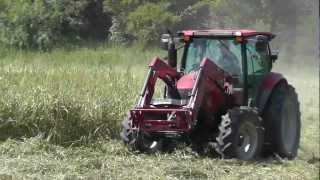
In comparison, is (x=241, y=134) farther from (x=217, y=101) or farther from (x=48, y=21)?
(x=48, y=21)

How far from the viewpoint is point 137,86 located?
37.8ft

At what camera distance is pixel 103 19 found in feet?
52.7

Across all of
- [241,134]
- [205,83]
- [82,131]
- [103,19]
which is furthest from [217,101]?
[103,19]

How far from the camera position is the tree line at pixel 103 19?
50.5 feet

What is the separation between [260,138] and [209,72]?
1059 mm

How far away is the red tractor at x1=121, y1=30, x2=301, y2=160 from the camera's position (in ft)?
29.5

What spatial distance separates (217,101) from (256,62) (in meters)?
0.89

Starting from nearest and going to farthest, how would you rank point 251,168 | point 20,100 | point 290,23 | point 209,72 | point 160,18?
point 251,168 < point 209,72 < point 20,100 < point 160,18 < point 290,23

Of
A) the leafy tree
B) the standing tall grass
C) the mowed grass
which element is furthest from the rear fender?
the leafy tree

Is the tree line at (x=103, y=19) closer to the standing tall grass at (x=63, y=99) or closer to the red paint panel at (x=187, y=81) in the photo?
the standing tall grass at (x=63, y=99)

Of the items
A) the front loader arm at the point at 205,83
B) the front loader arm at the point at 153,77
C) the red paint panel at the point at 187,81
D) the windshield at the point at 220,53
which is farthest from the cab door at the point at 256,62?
the front loader arm at the point at 153,77

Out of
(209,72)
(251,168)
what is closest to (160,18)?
(209,72)

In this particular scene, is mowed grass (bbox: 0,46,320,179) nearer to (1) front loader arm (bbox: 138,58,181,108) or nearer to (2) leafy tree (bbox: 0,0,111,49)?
(1) front loader arm (bbox: 138,58,181,108)

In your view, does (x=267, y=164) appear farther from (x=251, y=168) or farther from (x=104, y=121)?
(x=104, y=121)
